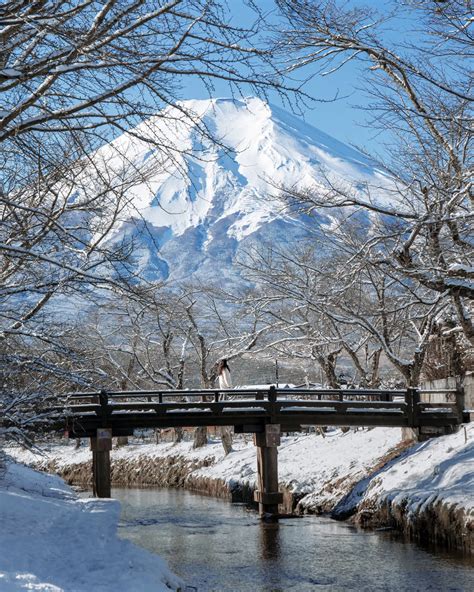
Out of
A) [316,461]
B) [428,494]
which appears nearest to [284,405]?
[316,461]

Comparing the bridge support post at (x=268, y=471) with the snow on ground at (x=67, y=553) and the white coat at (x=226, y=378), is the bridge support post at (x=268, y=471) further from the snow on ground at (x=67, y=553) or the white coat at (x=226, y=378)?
the snow on ground at (x=67, y=553)

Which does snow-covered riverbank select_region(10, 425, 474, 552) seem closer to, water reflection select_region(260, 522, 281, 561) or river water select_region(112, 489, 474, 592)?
river water select_region(112, 489, 474, 592)

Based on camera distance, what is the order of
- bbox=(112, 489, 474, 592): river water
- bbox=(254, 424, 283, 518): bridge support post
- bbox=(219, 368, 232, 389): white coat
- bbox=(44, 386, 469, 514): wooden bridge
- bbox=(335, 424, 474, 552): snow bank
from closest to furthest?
bbox=(112, 489, 474, 592): river water
bbox=(335, 424, 474, 552): snow bank
bbox=(254, 424, 283, 518): bridge support post
bbox=(44, 386, 469, 514): wooden bridge
bbox=(219, 368, 232, 389): white coat

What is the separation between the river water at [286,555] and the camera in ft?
42.2

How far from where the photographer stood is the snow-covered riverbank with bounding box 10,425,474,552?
660 inches

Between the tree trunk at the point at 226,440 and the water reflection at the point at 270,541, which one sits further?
the tree trunk at the point at 226,440

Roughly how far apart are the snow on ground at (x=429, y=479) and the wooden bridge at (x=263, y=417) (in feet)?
4.27

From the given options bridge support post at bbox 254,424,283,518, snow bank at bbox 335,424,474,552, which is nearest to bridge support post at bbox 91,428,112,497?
bridge support post at bbox 254,424,283,518

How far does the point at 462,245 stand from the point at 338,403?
11874mm

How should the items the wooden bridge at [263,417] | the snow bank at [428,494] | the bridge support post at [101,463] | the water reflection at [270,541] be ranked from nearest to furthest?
the water reflection at [270,541] < the snow bank at [428,494] < the bridge support post at [101,463] < the wooden bridge at [263,417]

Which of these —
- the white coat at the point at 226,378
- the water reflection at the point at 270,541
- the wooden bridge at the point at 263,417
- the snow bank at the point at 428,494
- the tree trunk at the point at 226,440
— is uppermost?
the white coat at the point at 226,378

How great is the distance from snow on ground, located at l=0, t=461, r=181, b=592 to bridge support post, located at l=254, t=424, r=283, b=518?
11.4 m

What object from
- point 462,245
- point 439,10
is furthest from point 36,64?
point 462,245

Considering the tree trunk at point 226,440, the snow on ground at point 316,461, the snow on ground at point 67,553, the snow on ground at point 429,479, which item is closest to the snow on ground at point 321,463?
the snow on ground at point 316,461
